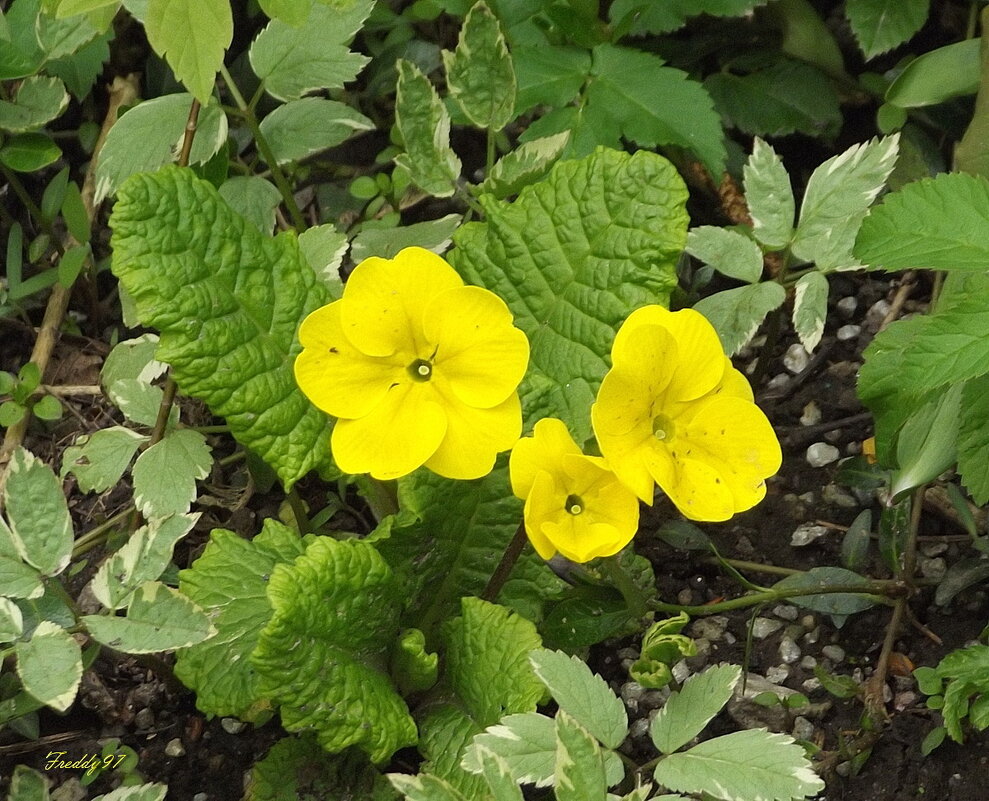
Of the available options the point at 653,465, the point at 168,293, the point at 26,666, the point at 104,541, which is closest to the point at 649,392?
the point at 653,465

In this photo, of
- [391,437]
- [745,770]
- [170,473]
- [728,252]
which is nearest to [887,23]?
[728,252]

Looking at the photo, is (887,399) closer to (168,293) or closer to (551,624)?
(551,624)

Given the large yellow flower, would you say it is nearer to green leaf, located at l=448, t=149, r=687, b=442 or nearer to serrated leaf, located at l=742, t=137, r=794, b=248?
green leaf, located at l=448, t=149, r=687, b=442

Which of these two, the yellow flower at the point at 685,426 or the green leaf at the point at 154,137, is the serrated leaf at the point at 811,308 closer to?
the yellow flower at the point at 685,426

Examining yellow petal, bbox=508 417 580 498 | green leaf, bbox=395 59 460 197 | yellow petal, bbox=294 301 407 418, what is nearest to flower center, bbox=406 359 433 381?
yellow petal, bbox=294 301 407 418

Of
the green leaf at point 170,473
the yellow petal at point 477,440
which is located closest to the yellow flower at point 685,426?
the yellow petal at point 477,440

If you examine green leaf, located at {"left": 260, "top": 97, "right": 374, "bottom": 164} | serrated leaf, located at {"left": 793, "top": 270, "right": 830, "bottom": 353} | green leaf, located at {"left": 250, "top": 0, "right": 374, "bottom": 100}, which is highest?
green leaf, located at {"left": 250, "top": 0, "right": 374, "bottom": 100}
